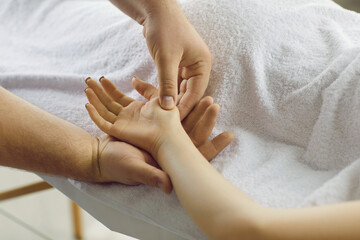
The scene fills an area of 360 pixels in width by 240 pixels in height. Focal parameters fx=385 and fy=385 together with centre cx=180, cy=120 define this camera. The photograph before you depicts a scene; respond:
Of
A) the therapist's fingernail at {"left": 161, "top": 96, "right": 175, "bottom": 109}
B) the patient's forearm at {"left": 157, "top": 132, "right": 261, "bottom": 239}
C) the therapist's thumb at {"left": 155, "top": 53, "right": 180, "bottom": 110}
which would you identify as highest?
the therapist's thumb at {"left": 155, "top": 53, "right": 180, "bottom": 110}

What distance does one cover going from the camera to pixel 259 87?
0.80 meters

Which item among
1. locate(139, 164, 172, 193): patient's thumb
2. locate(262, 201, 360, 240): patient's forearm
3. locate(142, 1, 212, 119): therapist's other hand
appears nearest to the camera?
locate(262, 201, 360, 240): patient's forearm

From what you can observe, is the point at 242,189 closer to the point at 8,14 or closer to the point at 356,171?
the point at 356,171

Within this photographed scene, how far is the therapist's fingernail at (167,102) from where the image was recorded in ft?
2.61

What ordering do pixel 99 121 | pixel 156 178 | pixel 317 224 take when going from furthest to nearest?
pixel 99 121 → pixel 156 178 → pixel 317 224

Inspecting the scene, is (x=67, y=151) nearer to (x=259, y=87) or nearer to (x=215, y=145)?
(x=215, y=145)

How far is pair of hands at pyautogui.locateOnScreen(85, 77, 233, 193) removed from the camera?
0.73 metres

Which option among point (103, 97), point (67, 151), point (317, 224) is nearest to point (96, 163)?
point (67, 151)

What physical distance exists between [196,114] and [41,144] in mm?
321

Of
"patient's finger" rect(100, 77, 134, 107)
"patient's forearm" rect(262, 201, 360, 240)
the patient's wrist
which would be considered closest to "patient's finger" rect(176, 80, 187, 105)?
"patient's finger" rect(100, 77, 134, 107)

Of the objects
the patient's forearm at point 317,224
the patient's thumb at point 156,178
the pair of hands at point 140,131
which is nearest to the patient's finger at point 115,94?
the pair of hands at point 140,131

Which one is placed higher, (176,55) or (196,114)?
(176,55)

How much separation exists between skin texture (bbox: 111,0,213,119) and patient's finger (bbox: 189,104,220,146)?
59 mm

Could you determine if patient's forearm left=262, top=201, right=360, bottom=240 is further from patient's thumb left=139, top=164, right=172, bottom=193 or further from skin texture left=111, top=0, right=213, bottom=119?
skin texture left=111, top=0, right=213, bottom=119
